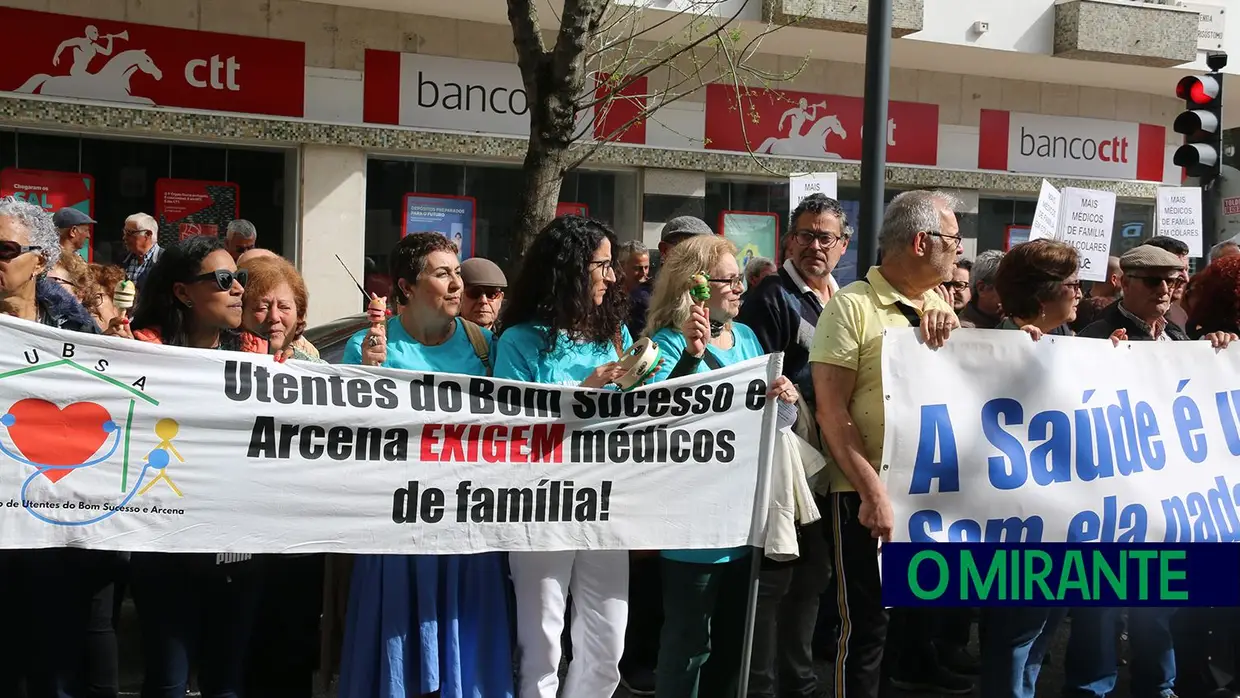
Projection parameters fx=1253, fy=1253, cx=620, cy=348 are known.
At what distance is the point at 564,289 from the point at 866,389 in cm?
116

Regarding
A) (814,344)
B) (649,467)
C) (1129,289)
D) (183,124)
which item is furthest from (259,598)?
(183,124)

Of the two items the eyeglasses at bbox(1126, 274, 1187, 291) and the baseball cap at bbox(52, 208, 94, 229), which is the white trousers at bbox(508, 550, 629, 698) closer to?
the eyeglasses at bbox(1126, 274, 1187, 291)

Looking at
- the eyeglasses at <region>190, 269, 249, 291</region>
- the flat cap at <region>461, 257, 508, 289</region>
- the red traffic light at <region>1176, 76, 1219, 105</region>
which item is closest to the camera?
the eyeglasses at <region>190, 269, 249, 291</region>

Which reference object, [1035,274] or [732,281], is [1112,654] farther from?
[732,281]

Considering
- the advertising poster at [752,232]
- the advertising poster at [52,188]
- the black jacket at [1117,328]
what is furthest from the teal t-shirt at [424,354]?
the advertising poster at [752,232]

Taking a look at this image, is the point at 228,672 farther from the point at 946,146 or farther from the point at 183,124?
the point at 946,146

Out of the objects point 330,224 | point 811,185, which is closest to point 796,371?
point 811,185

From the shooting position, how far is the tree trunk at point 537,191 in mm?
7879

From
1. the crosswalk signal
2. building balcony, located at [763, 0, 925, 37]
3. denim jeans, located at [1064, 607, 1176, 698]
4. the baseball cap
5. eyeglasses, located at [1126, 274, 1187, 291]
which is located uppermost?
building balcony, located at [763, 0, 925, 37]

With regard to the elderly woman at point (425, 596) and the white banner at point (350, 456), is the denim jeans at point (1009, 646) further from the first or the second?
the elderly woman at point (425, 596)

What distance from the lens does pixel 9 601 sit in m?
4.17

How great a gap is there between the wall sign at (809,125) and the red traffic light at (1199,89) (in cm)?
443

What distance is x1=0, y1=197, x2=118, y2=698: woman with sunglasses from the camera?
4.13 metres

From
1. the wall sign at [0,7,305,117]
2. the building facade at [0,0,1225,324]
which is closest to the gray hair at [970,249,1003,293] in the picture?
the building facade at [0,0,1225,324]
